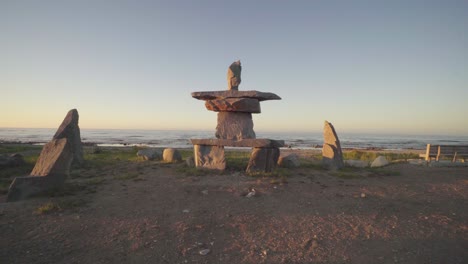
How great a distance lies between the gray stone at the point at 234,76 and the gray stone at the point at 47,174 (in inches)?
264

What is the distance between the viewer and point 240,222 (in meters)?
5.85

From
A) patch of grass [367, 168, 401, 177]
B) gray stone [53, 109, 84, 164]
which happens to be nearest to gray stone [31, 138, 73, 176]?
gray stone [53, 109, 84, 164]

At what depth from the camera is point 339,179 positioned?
10094 millimetres

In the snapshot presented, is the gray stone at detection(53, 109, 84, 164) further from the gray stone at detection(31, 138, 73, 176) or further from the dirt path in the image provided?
the dirt path

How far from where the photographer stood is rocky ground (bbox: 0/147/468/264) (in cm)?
458

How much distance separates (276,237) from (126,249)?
2683 millimetres

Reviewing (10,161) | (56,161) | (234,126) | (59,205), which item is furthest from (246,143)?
(10,161)

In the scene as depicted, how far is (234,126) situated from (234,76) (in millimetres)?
2198

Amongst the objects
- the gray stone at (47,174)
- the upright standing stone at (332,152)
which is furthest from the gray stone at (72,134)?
the upright standing stone at (332,152)

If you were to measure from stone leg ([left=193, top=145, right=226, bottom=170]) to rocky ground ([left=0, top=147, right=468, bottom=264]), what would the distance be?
185 centimetres

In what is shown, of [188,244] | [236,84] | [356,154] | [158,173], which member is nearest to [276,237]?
[188,244]

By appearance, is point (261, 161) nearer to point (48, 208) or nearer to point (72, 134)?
point (48, 208)

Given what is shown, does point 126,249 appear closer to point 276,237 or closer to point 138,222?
point 138,222

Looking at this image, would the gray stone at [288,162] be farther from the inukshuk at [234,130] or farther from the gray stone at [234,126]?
the gray stone at [234,126]
